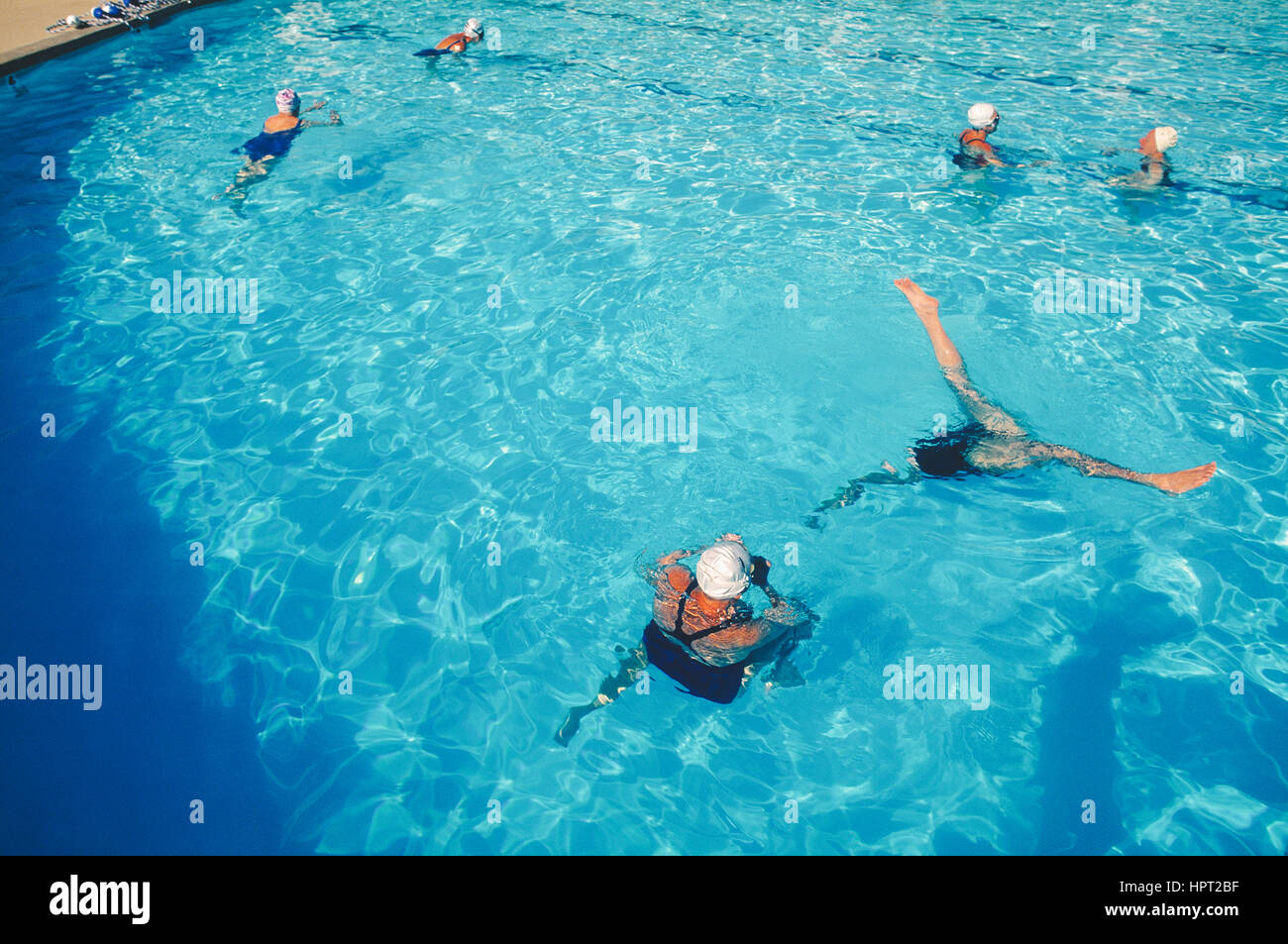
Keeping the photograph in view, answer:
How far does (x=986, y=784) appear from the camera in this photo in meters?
4.48

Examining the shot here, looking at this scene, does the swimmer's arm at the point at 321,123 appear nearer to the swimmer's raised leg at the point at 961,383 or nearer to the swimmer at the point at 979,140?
the swimmer's raised leg at the point at 961,383

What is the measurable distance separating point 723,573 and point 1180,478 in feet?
13.4

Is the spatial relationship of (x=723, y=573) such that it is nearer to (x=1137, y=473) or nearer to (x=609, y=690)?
(x=609, y=690)

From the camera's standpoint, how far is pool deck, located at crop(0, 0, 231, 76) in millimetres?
12953

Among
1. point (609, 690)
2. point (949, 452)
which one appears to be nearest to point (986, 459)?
point (949, 452)

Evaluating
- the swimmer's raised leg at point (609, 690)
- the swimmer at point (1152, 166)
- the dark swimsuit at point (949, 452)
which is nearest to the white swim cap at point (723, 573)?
the swimmer's raised leg at point (609, 690)

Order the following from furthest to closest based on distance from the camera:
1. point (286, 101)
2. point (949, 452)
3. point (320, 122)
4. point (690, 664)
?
point (320, 122) < point (286, 101) < point (949, 452) < point (690, 664)

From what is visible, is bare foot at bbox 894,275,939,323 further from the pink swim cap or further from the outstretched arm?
the pink swim cap

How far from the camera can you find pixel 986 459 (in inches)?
231

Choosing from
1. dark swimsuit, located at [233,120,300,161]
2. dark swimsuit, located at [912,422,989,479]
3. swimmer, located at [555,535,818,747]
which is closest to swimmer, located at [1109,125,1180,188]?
A: dark swimsuit, located at [912,422,989,479]
